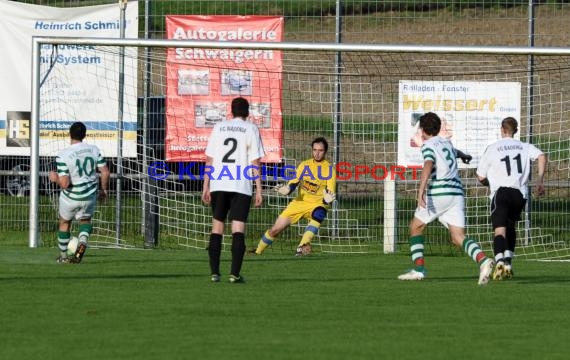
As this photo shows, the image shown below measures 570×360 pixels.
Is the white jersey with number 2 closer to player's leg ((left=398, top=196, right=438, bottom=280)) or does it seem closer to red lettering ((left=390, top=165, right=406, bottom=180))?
player's leg ((left=398, top=196, right=438, bottom=280))

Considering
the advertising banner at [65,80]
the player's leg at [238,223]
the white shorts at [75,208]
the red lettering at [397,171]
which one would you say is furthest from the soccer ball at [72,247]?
the red lettering at [397,171]

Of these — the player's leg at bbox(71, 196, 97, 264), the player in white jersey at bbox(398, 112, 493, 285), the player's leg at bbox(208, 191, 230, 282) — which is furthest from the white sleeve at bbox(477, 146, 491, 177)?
the player's leg at bbox(71, 196, 97, 264)

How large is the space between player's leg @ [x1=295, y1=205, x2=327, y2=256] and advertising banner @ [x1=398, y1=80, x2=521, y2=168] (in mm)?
2222

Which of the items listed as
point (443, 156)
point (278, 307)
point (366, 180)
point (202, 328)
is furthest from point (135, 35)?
point (202, 328)

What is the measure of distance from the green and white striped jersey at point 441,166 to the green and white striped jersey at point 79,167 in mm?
4543

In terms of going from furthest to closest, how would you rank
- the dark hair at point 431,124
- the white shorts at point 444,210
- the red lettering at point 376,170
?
the red lettering at point 376,170 → the white shorts at point 444,210 → the dark hair at point 431,124

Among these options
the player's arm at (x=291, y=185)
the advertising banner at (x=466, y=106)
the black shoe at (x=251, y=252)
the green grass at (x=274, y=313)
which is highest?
the advertising banner at (x=466, y=106)

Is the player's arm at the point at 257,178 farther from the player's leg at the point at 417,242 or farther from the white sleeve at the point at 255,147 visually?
the player's leg at the point at 417,242

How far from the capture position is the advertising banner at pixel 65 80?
67.8ft

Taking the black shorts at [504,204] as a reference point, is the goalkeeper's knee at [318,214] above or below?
below

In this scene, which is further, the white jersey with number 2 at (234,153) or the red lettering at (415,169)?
the red lettering at (415,169)

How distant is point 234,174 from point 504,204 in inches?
138

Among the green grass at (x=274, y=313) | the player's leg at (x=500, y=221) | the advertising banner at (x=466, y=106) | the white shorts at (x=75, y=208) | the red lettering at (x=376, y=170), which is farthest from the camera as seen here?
the red lettering at (x=376, y=170)

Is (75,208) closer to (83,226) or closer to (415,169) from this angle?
(83,226)
